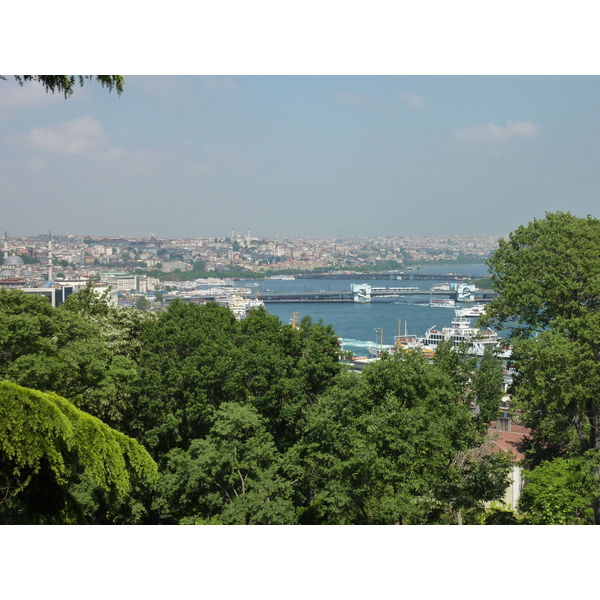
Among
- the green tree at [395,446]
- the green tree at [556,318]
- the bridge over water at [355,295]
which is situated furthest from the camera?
the bridge over water at [355,295]

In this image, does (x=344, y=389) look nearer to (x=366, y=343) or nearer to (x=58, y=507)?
(x=58, y=507)

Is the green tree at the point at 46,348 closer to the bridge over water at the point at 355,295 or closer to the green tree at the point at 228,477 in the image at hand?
the green tree at the point at 228,477

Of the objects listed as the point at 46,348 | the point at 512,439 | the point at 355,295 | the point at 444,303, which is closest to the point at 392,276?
the point at 355,295

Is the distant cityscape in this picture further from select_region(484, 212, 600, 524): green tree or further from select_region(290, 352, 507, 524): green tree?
select_region(290, 352, 507, 524): green tree

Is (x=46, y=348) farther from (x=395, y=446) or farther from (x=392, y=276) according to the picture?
(x=392, y=276)

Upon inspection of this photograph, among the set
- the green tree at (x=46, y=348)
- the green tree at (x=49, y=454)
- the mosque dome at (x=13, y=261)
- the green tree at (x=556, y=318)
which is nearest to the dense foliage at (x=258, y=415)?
the green tree at (x=46, y=348)

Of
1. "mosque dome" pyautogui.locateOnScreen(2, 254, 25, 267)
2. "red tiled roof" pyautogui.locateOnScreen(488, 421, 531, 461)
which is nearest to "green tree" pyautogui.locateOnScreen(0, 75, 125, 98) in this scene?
"red tiled roof" pyautogui.locateOnScreen(488, 421, 531, 461)
